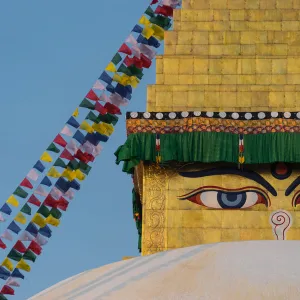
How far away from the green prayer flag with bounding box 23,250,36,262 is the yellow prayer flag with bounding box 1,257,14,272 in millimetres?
300

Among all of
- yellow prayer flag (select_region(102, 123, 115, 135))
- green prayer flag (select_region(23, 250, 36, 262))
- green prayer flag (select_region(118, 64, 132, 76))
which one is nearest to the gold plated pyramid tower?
green prayer flag (select_region(118, 64, 132, 76))

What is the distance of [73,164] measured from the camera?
2108cm

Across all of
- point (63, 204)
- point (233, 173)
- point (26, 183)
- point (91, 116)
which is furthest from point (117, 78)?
point (233, 173)

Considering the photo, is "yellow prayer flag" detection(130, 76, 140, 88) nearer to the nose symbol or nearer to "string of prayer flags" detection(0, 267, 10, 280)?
the nose symbol

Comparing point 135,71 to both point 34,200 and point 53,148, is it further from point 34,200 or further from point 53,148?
point 34,200

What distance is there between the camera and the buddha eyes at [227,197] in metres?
21.0

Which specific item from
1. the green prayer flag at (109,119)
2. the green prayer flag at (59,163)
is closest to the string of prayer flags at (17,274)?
the green prayer flag at (59,163)

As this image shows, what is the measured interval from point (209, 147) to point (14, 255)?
3.66m

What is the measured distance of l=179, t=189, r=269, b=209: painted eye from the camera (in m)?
21.0

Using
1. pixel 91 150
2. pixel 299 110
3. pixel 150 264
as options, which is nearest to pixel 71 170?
pixel 91 150

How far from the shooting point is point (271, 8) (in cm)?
2192

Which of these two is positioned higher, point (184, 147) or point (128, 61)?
point (128, 61)

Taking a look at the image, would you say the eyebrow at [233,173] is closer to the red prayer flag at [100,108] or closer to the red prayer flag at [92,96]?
the red prayer flag at [100,108]

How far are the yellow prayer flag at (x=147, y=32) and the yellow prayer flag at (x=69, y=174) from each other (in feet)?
8.63
